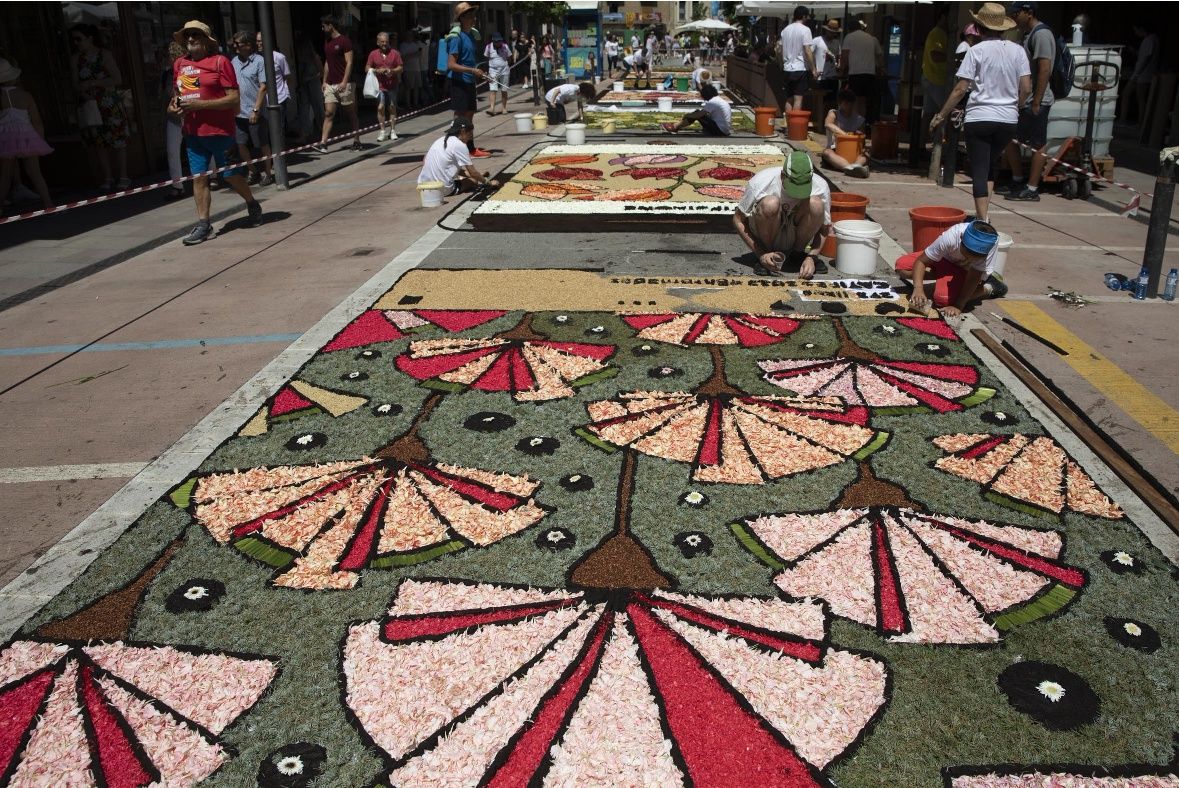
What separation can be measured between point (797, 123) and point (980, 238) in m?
9.82

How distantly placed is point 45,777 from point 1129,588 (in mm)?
3494

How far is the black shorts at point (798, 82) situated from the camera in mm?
14594

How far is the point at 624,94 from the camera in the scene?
86.4 feet

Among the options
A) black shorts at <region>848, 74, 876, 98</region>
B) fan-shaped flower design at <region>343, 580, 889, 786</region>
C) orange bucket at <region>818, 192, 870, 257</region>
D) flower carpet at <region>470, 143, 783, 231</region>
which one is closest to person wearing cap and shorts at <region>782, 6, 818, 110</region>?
black shorts at <region>848, 74, 876, 98</region>

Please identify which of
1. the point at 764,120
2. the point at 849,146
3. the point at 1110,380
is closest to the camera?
the point at 1110,380

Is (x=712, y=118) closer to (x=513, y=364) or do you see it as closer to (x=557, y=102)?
(x=557, y=102)

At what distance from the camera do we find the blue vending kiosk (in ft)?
109

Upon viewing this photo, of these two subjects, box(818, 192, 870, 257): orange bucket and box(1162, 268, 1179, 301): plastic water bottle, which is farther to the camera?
box(818, 192, 870, 257): orange bucket

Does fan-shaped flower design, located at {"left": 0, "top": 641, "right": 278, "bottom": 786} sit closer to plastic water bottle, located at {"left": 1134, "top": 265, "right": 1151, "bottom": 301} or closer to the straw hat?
plastic water bottle, located at {"left": 1134, "top": 265, "right": 1151, "bottom": 301}

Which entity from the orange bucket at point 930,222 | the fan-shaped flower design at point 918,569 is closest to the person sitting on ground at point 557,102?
the orange bucket at point 930,222

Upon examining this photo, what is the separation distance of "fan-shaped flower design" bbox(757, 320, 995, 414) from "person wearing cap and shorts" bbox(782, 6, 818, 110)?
35.0 ft

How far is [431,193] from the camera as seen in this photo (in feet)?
32.6

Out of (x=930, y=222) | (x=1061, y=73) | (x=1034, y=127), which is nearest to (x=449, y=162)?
(x=930, y=222)

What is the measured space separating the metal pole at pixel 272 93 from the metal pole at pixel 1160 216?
384 inches
